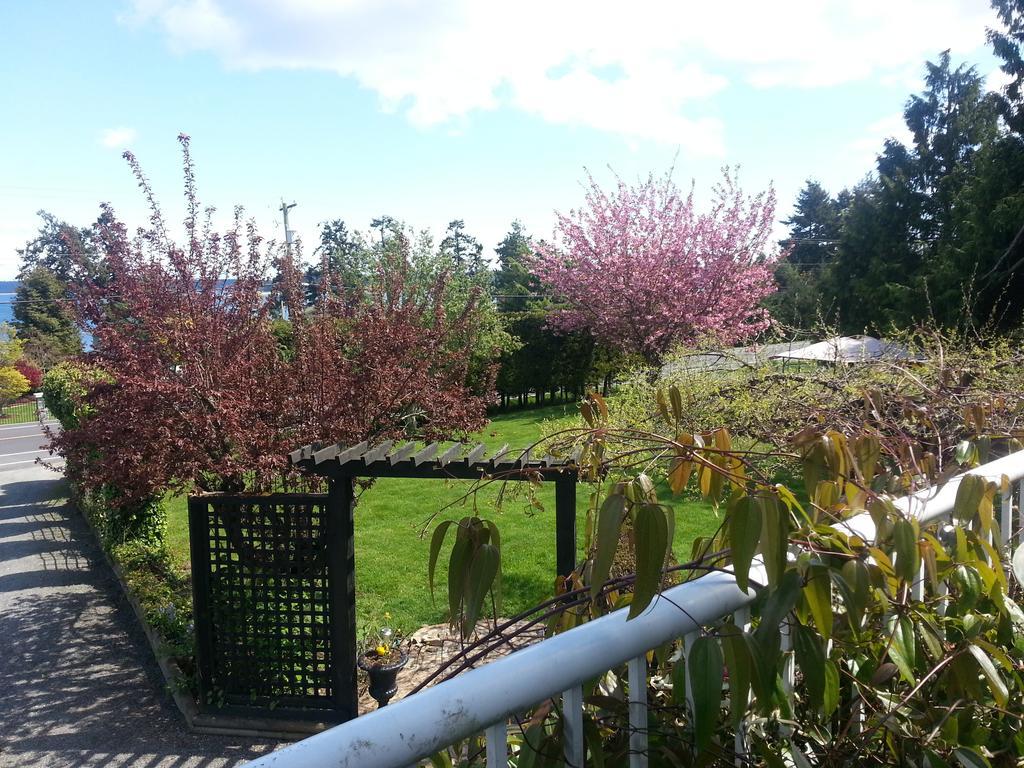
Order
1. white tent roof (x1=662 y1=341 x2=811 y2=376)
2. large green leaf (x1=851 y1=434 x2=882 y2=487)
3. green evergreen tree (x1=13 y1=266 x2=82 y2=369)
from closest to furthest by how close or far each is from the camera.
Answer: large green leaf (x1=851 y1=434 x2=882 y2=487) → white tent roof (x1=662 y1=341 x2=811 y2=376) → green evergreen tree (x1=13 y1=266 x2=82 y2=369)

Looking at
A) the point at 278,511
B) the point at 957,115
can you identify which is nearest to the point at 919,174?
the point at 957,115

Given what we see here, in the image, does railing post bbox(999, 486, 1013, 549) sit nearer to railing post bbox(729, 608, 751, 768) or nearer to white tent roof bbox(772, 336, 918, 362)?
railing post bbox(729, 608, 751, 768)

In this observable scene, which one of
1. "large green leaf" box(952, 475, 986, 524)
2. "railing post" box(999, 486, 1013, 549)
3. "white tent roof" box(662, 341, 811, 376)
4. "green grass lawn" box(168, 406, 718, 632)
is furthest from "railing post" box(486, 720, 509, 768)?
"white tent roof" box(662, 341, 811, 376)

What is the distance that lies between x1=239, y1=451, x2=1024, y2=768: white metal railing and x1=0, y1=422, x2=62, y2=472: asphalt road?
14.2 metres

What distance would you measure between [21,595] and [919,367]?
7939mm

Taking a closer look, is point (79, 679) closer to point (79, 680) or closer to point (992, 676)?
point (79, 680)

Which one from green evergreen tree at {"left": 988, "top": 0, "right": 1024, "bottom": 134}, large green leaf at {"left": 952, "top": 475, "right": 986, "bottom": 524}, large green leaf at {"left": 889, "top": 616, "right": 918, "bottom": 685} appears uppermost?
green evergreen tree at {"left": 988, "top": 0, "right": 1024, "bottom": 134}

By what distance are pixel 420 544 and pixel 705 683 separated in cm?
674

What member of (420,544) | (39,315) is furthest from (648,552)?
(39,315)

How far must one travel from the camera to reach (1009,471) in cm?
139

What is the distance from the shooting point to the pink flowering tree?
1476cm

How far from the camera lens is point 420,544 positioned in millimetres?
7242

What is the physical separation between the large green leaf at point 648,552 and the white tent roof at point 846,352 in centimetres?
377

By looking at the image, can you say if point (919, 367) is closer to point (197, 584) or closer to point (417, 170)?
point (197, 584)
